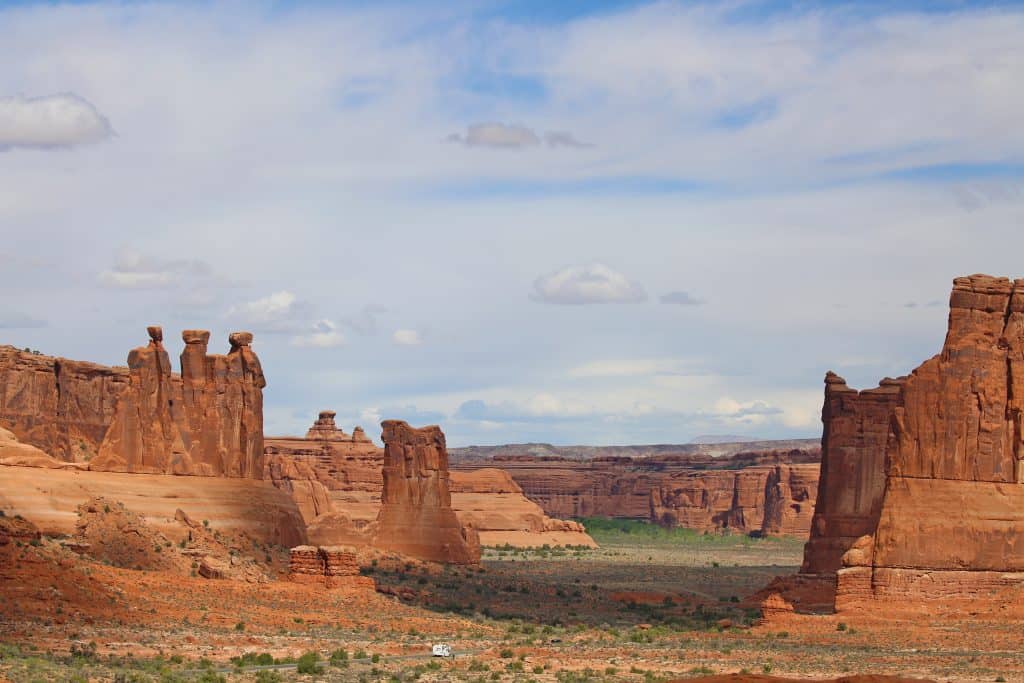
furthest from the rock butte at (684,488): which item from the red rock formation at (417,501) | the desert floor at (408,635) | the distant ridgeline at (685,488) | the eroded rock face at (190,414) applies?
the eroded rock face at (190,414)

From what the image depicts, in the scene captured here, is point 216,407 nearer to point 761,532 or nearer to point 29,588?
point 29,588

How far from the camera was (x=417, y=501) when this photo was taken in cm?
7244

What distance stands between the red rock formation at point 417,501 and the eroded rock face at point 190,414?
1240 cm

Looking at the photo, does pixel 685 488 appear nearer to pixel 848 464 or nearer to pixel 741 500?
pixel 741 500

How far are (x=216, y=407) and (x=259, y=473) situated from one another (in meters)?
2.92

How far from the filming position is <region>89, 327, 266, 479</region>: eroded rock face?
56938mm

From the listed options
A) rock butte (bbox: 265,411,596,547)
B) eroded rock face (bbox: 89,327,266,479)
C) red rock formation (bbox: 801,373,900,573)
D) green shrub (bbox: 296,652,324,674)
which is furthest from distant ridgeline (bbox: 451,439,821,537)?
green shrub (bbox: 296,652,324,674)

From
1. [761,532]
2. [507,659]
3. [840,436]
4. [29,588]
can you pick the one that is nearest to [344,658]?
[507,659]

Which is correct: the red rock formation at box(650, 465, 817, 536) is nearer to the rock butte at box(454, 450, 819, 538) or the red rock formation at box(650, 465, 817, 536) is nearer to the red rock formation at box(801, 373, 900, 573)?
the rock butte at box(454, 450, 819, 538)

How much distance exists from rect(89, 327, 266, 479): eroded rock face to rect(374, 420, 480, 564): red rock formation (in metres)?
12.4

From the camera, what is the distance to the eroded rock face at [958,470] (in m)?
49.0

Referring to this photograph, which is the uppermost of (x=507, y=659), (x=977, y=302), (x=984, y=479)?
(x=977, y=302)

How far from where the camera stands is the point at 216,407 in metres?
59.2

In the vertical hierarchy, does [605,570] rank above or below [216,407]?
below
